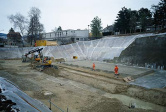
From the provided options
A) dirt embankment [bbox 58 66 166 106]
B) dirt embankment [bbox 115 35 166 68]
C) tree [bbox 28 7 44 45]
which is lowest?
dirt embankment [bbox 58 66 166 106]

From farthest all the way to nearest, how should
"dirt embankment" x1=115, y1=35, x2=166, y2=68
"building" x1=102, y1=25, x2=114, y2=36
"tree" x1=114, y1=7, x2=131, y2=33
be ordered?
"building" x1=102, y1=25, x2=114, y2=36 → "tree" x1=114, y1=7, x2=131, y2=33 → "dirt embankment" x1=115, y1=35, x2=166, y2=68

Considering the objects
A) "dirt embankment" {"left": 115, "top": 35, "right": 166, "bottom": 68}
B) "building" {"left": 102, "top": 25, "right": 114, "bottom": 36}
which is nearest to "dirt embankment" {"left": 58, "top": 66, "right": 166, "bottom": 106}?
"dirt embankment" {"left": 115, "top": 35, "right": 166, "bottom": 68}

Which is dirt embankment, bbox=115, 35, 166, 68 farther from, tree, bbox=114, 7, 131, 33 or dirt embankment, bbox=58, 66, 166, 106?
tree, bbox=114, 7, 131, 33

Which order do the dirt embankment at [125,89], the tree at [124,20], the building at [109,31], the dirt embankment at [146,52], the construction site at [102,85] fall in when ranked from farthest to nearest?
the building at [109,31] → the tree at [124,20] → the dirt embankment at [146,52] → the dirt embankment at [125,89] → the construction site at [102,85]

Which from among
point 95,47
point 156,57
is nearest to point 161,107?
point 156,57

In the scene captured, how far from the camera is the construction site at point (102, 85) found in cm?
693

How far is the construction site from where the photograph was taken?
22.7 feet

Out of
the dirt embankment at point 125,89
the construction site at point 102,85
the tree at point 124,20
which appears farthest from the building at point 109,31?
the dirt embankment at point 125,89

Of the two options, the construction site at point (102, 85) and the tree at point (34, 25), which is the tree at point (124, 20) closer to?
the construction site at point (102, 85)

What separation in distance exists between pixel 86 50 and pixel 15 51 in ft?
66.0

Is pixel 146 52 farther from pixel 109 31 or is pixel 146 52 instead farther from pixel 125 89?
pixel 109 31

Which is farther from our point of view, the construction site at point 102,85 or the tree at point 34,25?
the tree at point 34,25

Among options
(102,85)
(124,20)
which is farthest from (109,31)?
(102,85)

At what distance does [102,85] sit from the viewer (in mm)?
11852
